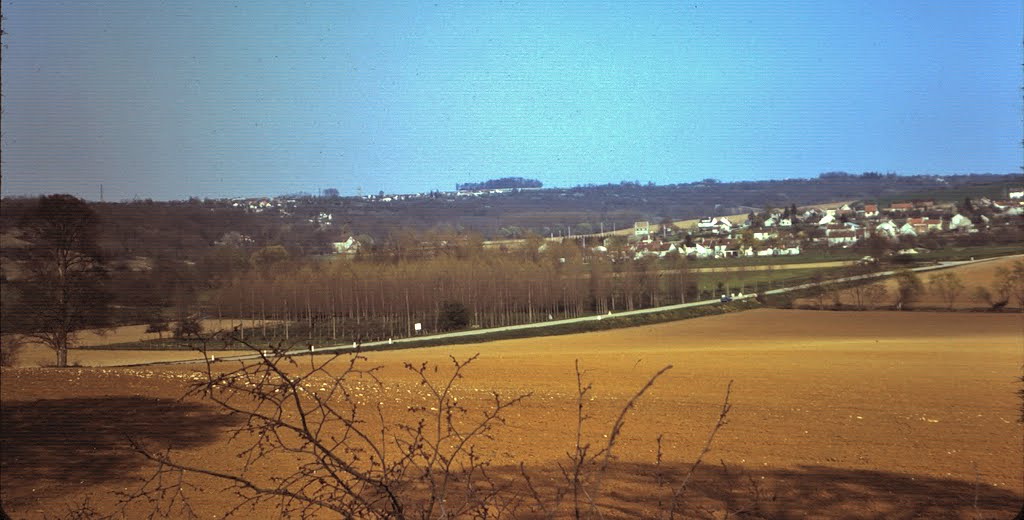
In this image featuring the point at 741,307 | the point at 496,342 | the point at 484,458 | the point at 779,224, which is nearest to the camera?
the point at 484,458

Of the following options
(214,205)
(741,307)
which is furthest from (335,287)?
(741,307)

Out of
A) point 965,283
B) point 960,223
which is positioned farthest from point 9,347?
point 965,283

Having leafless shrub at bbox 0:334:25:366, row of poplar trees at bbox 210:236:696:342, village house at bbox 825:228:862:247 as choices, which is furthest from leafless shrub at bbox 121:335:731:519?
leafless shrub at bbox 0:334:25:366

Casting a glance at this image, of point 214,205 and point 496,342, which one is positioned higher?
point 214,205

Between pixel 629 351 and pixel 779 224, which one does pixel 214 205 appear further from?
pixel 779 224

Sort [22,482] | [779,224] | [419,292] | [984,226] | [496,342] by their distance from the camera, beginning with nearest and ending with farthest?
[22,482]
[984,226]
[779,224]
[419,292]
[496,342]

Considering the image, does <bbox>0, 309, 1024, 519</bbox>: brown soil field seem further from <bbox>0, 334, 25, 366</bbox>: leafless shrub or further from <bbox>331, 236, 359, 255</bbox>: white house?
<bbox>0, 334, 25, 366</bbox>: leafless shrub

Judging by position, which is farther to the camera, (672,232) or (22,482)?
(672,232)
